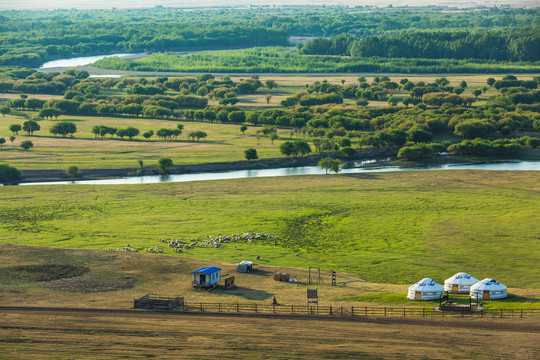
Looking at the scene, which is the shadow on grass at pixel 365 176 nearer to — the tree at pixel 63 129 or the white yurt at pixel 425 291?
the white yurt at pixel 425 291

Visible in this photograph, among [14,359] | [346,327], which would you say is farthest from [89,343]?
[346,327]

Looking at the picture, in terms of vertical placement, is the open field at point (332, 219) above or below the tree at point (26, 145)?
below

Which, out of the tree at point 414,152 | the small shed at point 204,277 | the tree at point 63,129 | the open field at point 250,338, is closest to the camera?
the open field at point 250,338

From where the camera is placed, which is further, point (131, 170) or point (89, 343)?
point (131, 170)

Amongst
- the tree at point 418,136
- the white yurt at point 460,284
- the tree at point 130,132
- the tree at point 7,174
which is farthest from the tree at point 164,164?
the white yurt at point 460,284

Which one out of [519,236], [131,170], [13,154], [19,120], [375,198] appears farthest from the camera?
[19,120]

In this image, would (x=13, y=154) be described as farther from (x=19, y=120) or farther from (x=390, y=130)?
(x=390, y=130)

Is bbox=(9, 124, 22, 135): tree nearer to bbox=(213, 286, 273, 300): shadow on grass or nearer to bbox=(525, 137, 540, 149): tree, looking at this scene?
bbox=(213, 286, 273, 300): shadow on grass

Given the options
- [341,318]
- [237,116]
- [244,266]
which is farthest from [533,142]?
[341,318]
